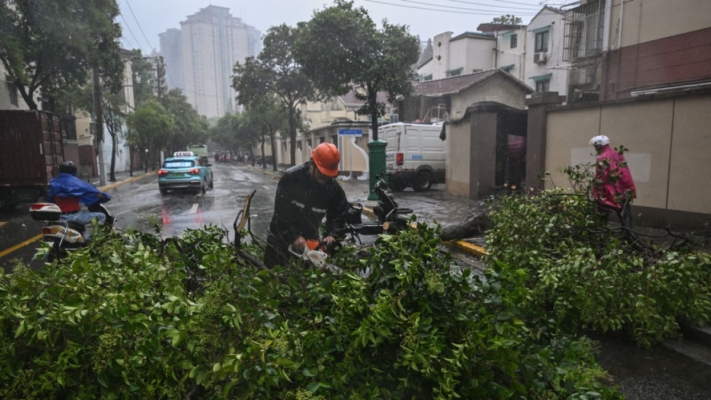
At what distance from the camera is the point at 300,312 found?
89.8 inches

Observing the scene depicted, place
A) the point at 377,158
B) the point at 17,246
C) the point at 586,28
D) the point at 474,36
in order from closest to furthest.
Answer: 1. the point at 17,246
2. the point at 377,158
3. the point at 586,28
4. the point at 474,36

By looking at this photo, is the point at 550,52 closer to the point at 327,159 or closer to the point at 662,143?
the point at 662,143

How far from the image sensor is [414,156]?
1717cm

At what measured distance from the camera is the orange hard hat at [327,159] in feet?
11.4

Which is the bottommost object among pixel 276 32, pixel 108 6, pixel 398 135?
pixel 398 135

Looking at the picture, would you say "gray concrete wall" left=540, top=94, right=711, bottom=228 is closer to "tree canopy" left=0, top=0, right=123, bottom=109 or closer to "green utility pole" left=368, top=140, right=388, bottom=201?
"green utility pole" left=368, top=140, right=388, bottom=201

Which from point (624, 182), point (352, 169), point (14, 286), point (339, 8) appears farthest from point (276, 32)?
point (14, 286)

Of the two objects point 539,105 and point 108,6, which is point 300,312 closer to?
point 539,105

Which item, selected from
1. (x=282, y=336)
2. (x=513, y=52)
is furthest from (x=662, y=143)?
(x=513, y=52)

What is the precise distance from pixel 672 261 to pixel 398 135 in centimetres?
1372

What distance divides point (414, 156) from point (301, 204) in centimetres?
1384

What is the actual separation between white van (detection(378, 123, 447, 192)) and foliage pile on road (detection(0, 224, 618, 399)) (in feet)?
47.4

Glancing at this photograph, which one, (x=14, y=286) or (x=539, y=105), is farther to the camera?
(x=539, y=105)

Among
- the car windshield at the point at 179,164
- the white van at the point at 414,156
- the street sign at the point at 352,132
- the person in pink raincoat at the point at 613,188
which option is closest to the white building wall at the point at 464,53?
the street sign at the point at 352,132
